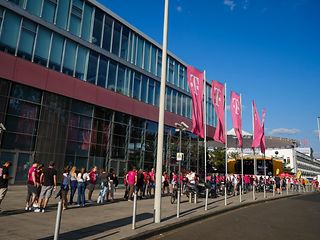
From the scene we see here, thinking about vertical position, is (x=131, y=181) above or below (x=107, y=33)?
below

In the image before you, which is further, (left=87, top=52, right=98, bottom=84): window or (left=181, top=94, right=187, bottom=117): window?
(left=181, top=94, right=187, bottom=117): window

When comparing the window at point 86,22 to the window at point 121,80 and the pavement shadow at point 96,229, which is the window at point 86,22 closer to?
the window at point 121,80

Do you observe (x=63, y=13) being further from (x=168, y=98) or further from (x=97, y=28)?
(x=168, y=98)

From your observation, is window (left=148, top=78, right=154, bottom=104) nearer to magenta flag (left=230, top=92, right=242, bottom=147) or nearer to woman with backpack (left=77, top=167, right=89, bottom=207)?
magenta flag (left=230, top=92, right=242, bottom=147)

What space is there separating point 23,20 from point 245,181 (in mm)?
24078

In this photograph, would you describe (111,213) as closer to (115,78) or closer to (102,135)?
(102,135)

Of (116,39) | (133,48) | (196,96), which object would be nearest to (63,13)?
(116,39)

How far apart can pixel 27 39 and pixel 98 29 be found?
289 inches

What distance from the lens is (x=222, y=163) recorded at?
50094 mm

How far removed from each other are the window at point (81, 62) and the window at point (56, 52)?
1771mm

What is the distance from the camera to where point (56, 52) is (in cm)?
2361

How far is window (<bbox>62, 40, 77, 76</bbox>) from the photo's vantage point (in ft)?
79.5

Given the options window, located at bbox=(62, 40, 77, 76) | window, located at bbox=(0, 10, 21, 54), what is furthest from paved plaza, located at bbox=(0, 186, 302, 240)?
window, located at bbox=(62, 40, 77, 76)

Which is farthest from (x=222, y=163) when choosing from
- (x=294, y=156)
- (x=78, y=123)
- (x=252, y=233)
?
(x=294, y=156)
